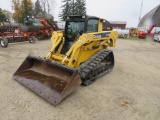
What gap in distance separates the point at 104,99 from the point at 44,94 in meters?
1.40

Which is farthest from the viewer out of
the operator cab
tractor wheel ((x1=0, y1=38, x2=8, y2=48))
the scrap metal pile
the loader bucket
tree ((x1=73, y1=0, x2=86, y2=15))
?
tree ((x1=73, y1=0, x2=86, y2=15))

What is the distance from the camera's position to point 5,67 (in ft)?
17.7

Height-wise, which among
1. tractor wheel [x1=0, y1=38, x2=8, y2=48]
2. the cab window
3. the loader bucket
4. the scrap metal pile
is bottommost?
the loader bucket

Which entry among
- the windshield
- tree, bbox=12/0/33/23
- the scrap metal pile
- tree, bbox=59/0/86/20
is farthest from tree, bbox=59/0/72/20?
the windshield

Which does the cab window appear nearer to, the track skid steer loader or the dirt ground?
the track skid steer loader

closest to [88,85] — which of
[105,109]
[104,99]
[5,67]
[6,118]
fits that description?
[104,99]

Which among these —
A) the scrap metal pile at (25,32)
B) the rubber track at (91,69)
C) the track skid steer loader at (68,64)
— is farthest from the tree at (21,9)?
the rubber track at (91,69)

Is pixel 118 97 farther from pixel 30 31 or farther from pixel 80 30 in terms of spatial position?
pixel 30 31

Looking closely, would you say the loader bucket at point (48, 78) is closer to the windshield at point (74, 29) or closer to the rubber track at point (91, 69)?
the rubber track at point (91, 69)

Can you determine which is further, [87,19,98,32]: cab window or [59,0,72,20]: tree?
[59,0,72,20]: tree

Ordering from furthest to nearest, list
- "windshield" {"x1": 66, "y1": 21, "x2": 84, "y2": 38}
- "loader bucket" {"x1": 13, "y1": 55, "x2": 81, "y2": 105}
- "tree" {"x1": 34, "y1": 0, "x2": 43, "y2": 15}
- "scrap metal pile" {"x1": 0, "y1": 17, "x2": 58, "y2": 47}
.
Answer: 1. "tree" {"x1": 34, "y1": 0, "x2": 43, "y2": 15}
2. "scrap metal pile" {"x1": 0, "y1": 17, "x2": 58, "y2": 47}
3. "windshield" {"x1": 66, "y1": 21, "x2": 84, "y2": 38}
4. "loader bucket" {"x1": 13, "y1": 55, "x2": 81, "y2": 105}

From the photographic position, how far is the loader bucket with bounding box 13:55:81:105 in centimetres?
331

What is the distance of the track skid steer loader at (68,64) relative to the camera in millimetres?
3496

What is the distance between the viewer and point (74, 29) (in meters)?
4.89
